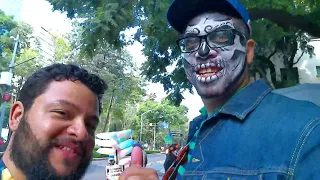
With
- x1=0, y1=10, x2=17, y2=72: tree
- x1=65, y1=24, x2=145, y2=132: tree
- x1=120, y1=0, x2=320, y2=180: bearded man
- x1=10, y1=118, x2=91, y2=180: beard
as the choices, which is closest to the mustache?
x1=10, y1=118, x2=91, y2=180: beard

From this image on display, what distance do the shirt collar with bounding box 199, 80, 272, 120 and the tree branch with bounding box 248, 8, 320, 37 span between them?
4.61 metres

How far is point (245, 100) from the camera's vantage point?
4.63ft

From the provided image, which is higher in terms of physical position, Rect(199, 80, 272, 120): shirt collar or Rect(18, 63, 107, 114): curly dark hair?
Rect(18, 63, 107, 114): curly dark hair

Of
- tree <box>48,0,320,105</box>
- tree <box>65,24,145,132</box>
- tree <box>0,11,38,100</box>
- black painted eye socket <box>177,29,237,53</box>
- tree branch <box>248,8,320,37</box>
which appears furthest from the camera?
tree <box>65,24,145,132</box>

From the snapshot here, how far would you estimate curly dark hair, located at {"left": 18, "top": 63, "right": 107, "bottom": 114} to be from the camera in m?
1.61

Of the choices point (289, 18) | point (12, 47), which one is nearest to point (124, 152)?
point (289, 18)

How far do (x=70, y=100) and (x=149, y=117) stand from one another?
57135 millimetres

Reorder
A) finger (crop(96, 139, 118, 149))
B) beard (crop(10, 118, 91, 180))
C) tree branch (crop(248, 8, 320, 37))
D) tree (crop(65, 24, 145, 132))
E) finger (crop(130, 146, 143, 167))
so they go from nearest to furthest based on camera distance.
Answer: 1. finger (crop(130, 146, 143, 167))
2. beard (crop(10, 118, 91, 180))
3. finger (crop(96, 139, 118, 149))
4. tree branch (crop(248, 8, 320, 37))
5. tree (crop(65, 24, 145, 132))

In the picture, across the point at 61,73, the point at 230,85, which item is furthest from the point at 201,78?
the point at 61,73

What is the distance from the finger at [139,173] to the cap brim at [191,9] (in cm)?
89

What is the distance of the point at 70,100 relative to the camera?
5.07 feet

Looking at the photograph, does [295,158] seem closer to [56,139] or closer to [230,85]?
[230,85]

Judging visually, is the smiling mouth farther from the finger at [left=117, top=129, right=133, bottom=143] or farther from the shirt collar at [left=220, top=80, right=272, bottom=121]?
the finger at [left=117, top=129, right=133, bottom=143]

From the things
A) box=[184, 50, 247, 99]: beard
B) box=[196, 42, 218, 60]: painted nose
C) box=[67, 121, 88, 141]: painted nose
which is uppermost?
box=[196, 42, 218, 60]: painted nose
